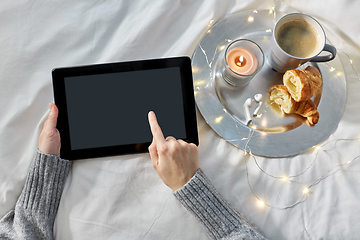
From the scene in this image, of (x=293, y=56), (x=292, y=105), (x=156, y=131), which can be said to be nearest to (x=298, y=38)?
(x=293, y=56)

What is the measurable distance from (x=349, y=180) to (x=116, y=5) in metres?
0.88

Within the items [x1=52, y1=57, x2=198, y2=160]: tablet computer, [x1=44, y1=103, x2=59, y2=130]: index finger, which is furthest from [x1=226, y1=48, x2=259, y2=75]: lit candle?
[x1=44, y1=103, x2=59, y2=130]: index finger

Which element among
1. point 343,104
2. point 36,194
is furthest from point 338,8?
point 36,194

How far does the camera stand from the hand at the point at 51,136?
725 mm

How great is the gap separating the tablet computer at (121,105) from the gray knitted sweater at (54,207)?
8 centimetres

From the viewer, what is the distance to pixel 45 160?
29.3 inches

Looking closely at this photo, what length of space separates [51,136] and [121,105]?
210 mm

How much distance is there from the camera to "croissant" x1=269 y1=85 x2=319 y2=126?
72 cm

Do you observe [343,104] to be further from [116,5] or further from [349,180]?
[116,5]

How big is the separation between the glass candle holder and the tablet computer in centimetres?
12

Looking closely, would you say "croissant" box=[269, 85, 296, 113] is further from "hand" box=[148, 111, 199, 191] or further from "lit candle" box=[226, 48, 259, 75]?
"hand" box=[148, 111, 199, 191]

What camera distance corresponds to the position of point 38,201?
2.45 feet

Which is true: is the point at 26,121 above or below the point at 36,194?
above

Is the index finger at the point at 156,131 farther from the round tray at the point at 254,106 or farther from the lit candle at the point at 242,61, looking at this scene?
the lit candle at the point at 242,61
